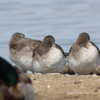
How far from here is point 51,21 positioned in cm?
2367

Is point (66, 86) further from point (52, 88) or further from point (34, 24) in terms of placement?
point (34, 24)

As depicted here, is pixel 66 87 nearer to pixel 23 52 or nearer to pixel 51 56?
pixel 51 56

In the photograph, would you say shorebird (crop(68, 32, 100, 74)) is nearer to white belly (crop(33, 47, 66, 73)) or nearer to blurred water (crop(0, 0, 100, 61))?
white belly (crop(33, 47, 66, 73))

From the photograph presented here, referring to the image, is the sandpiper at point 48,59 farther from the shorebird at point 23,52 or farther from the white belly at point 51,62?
the shorebird at point 23,52

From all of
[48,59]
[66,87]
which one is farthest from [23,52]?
[66,87]

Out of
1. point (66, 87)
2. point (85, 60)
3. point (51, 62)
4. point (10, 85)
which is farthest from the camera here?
point (51, 62)

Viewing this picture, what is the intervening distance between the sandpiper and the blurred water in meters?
3.56

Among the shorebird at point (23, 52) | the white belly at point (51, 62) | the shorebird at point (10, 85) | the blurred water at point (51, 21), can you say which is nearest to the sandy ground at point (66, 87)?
the shorebird at point (10, 85)

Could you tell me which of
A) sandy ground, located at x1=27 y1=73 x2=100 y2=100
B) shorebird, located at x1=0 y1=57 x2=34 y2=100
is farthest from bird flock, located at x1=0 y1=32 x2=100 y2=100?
shorebird, located at x1=0 y1=57 x2=34 y2=100

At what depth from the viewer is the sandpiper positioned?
1232 cm

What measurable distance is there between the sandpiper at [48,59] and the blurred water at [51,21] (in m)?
3.56

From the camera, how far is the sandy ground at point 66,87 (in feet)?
27.3

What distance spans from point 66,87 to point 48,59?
128 inches

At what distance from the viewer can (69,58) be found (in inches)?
493
